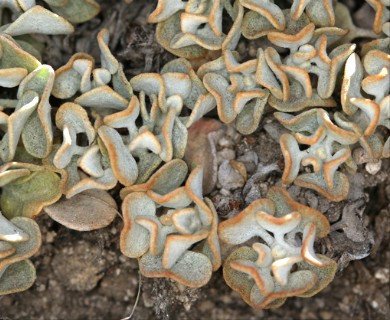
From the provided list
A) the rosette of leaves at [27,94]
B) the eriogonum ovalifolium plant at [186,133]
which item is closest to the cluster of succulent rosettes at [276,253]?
the eriogonum ovalifolium plant at [186,133]

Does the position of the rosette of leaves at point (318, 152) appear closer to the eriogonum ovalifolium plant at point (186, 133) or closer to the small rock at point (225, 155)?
the eriogonum ovalifolium plant at point (186, 133)

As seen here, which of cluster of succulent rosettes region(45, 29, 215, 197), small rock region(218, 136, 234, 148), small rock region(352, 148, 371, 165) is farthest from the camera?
small rock region(218, 136, 234, 148)

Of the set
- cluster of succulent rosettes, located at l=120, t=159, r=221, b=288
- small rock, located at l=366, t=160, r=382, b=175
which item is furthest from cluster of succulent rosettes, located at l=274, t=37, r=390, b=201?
cluster of succulent rosettes, located at l=120, t=159, r=221, b=288

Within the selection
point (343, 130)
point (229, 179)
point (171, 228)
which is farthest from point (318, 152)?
point (171, 228)

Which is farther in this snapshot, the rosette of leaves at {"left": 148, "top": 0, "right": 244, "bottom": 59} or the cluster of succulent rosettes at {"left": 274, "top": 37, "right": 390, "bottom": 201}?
the rosette of leaves at {"left": 148, "top": 0, "right": 244, "bottom": 59}

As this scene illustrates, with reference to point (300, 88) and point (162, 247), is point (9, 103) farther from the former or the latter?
point (300, 88)

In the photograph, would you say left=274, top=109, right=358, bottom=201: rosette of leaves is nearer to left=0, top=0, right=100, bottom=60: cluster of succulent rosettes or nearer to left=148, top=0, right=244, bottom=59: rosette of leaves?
left=148, top=0, right=244, bottom=59: rosette of leaves

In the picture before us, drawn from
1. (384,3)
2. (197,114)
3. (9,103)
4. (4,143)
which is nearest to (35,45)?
(9,103)
